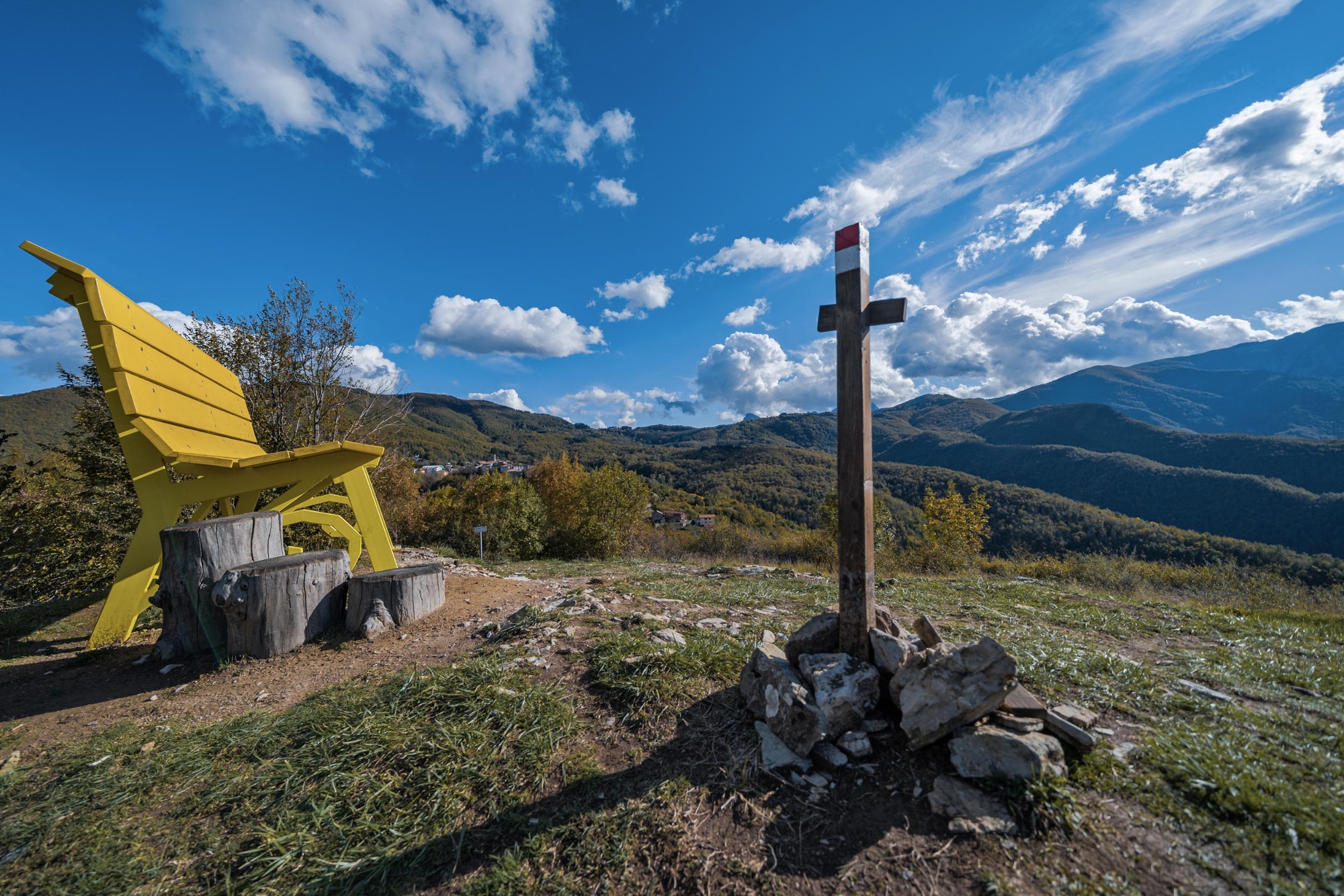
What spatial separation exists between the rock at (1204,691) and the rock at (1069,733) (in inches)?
62.9

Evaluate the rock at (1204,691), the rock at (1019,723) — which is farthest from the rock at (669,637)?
the rock at (1204,691)

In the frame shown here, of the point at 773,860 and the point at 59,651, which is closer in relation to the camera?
the point at 773,860

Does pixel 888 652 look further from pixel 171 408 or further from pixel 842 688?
pixel 171 408

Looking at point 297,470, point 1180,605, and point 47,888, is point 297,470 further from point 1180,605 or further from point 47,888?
point 1180,605

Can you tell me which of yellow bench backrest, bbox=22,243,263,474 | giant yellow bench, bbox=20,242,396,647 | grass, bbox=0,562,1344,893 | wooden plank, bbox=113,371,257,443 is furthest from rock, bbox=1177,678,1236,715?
wooden plank, bbox=113,371,257,443

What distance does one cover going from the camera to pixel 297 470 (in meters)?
5.27

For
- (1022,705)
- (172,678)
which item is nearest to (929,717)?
(1022,705)

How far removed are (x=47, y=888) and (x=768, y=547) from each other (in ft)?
98.0

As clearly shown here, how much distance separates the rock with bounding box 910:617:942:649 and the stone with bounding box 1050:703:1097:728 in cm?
73

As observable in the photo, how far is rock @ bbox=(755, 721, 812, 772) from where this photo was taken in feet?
9.53

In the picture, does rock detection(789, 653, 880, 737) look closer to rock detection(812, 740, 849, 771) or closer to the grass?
rock detection(812, 740, 849, 771)

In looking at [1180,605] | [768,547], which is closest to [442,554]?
[1180,605]

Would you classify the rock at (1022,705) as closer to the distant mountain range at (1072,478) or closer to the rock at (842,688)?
the rock at (842,688)

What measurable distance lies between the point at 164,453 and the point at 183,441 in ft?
2.30
